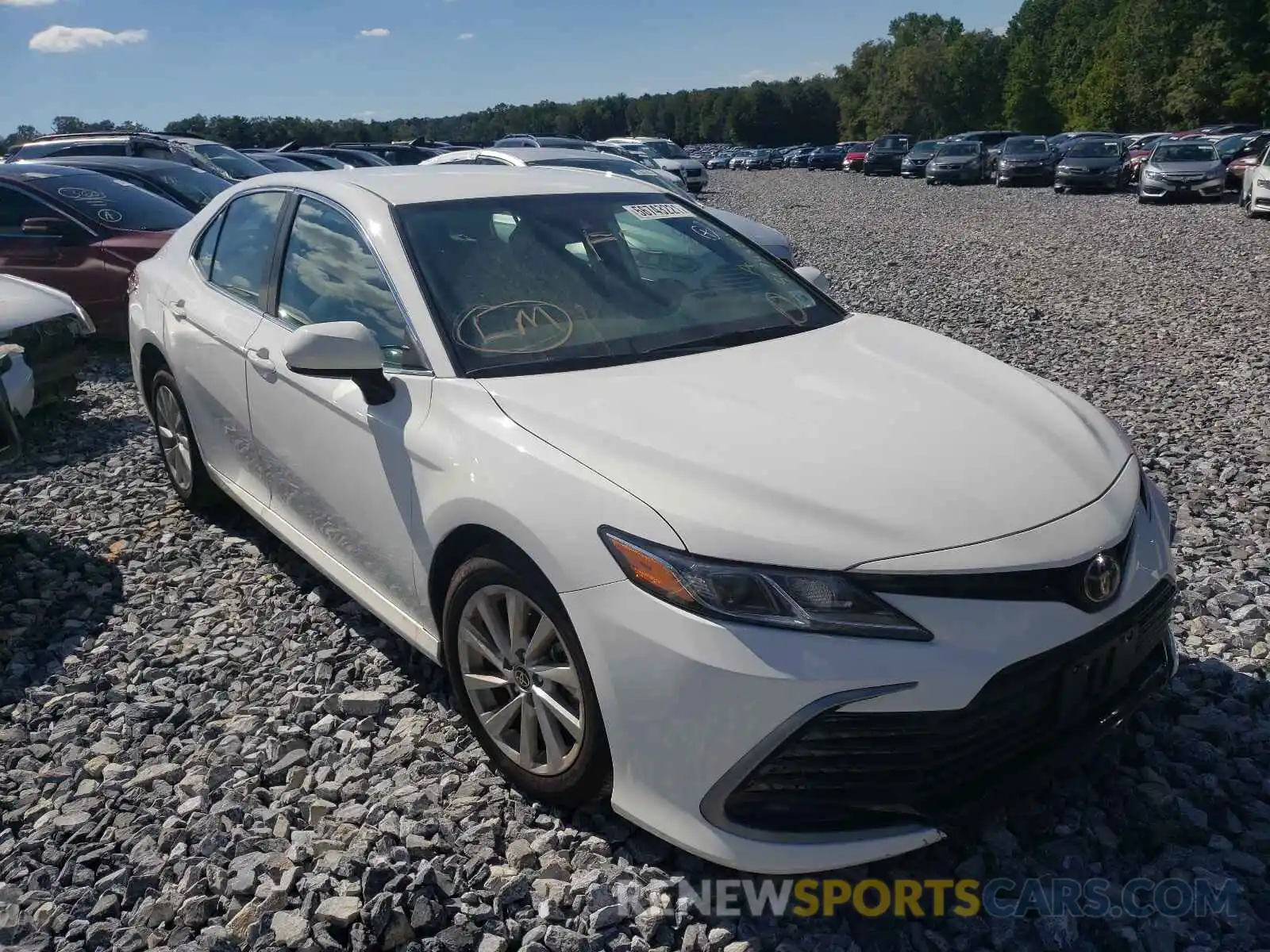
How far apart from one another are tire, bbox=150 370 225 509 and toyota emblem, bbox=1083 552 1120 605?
3.84 meters

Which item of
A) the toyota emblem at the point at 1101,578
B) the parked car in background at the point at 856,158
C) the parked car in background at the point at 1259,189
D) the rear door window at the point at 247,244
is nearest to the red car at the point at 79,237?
the rear door window at the point at 247,244

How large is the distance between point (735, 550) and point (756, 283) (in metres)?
1.73

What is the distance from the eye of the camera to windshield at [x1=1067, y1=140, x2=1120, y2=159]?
25734mm

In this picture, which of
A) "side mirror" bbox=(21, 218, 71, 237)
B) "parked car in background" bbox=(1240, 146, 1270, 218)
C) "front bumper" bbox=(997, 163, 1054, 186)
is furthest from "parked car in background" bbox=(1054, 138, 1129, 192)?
"side mirror" bbox=(21, 218, 71, 237)


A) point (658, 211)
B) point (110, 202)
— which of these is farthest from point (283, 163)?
point (658, 211)

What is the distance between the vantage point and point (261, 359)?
3.71 m

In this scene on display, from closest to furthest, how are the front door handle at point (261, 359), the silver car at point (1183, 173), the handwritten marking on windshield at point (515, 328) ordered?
1. the handwritten marking on windshield at point (515, 328)
2. the front door handle at point (261, 359)
3. the silver car at point (1183, 173)

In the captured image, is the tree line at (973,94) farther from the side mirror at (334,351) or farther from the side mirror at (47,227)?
the side mirror at (334,351)

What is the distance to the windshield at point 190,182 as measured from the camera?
36.8 feet

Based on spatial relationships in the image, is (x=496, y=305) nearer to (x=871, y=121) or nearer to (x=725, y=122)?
(x=871, y=121)

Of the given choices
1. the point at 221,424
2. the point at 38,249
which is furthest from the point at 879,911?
the point at 38,249

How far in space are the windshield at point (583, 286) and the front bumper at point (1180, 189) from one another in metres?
20.6

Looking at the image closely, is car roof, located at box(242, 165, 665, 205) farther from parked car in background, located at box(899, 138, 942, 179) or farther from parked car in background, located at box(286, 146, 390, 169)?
parked car in background, located at box(899, 138, 942, 179)

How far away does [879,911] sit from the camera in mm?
2445
